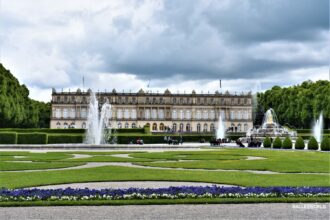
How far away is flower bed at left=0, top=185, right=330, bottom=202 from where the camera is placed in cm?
1012

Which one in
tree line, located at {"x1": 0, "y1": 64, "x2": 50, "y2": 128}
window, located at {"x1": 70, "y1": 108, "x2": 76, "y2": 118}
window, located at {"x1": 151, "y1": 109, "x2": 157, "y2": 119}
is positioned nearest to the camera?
tree line, located at {"x1": 0, "y1": 64, "x2": 50, "y2": 128}

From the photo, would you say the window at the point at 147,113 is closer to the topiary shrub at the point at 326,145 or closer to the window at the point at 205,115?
the window at the point at 205,115

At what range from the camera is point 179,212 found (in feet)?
29.3

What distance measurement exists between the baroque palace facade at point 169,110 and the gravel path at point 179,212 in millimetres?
97471

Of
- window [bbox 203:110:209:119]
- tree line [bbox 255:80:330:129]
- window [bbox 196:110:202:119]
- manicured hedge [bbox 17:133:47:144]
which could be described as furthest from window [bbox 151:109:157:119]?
manicured hedge [bbox 17:133:47:144]

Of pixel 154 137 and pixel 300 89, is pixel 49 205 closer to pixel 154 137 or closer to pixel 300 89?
pixel 154 137

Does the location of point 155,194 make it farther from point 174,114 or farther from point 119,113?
point 174,114

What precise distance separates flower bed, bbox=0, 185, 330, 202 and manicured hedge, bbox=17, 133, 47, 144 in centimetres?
3152

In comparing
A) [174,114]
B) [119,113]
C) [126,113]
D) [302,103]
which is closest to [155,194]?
[302,103]

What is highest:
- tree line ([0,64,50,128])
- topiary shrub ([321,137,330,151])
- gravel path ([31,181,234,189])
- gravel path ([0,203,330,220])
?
tree line ([0,64,50,128])

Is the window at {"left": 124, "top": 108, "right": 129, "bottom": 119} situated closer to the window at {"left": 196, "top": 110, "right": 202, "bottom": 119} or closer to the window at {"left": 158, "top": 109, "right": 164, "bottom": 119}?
the window at {"left": 158, "top": 109, "right": 164, "bottom": 119}

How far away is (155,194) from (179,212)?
1595mm

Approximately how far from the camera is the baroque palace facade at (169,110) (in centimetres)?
10688

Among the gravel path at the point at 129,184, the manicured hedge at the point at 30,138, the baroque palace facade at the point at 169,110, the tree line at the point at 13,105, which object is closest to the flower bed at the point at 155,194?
the gravel path at the point at 129,184
